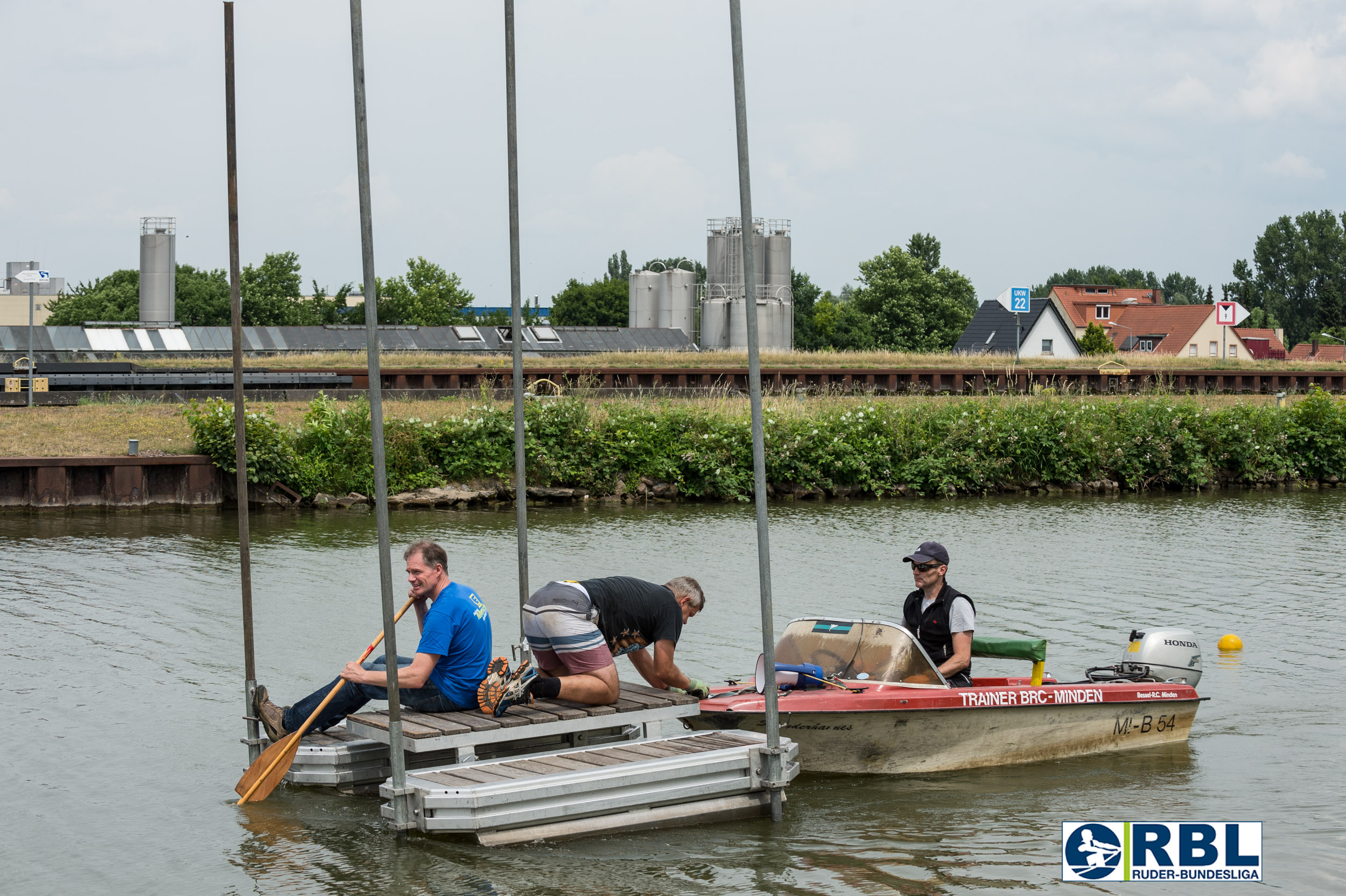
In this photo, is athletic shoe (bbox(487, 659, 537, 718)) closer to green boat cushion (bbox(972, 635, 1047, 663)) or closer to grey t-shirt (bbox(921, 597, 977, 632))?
grey t-shirt (bbox(921, 597, 977, 632))

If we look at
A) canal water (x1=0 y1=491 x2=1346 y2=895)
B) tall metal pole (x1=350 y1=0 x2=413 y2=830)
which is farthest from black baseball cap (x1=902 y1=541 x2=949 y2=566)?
tall metal pole (x1=350 y1=0 x2=413 y2=830)

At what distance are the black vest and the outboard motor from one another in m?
1.70

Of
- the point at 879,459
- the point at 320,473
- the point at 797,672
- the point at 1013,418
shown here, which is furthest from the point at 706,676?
the point at 1013,418

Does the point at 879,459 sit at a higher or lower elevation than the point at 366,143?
lower

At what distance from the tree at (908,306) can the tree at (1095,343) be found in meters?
11.3

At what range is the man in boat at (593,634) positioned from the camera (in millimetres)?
8148

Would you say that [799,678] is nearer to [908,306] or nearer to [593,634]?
[593,634]

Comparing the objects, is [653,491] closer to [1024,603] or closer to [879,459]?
[879,459]

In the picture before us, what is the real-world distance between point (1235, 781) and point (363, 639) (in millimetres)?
8423

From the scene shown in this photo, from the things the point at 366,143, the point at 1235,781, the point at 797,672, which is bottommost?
the point at 1235,781

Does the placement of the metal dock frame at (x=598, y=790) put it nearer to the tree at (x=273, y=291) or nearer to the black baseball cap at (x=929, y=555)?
the black baseball cap at (x=929, y=555)

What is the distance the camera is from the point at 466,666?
26.4 ft

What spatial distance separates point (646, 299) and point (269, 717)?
197 feet

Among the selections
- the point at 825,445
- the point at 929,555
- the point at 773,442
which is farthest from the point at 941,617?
the point at 825,445
